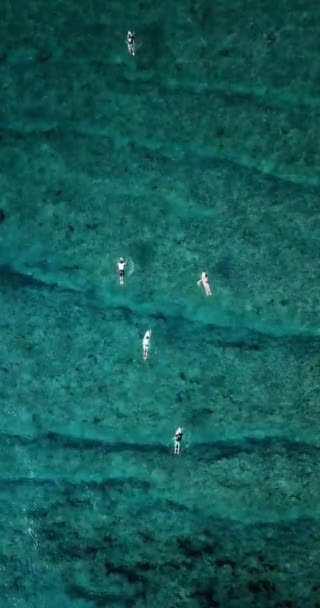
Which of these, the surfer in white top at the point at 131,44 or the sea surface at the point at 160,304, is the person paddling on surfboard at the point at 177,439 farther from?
the surfer in white top at the point at 131,44

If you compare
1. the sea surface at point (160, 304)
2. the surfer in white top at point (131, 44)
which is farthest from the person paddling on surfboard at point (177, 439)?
the surfer in white top at point (131, 44)

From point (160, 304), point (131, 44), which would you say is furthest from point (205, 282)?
point (131, 44)

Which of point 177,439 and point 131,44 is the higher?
point 131,44

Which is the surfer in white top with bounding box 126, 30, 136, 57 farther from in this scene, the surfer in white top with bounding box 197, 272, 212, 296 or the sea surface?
the surfer in white top with bounding box 197, 272, 212, 296

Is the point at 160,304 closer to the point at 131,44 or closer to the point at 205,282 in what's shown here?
the point at 205,282

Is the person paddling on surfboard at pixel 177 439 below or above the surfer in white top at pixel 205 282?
below

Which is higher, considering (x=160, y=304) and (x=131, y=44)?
(x=131, y=44)

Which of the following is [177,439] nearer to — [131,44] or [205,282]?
[205,282]

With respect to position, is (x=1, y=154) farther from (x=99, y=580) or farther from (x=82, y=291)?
(x=99, y=580)
